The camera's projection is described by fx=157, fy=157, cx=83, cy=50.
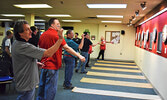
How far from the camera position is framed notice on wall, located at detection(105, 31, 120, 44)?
11750 mm

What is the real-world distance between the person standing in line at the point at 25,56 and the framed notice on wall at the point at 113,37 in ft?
34.1

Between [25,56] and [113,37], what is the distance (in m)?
10.5

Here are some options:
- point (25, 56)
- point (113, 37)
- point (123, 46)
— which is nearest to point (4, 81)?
point (25, 56)

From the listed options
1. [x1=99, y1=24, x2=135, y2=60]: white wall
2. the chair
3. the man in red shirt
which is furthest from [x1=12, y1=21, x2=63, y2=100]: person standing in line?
[x1=99, y1=24, x2=135, y2=60]: white wall

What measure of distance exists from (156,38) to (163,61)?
1386 millimetres

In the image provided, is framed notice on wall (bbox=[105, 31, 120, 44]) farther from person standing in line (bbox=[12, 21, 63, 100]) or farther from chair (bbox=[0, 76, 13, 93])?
person standing in line (bbox=[12, 21, 63, 100])

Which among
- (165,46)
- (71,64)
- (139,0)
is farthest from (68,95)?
(139,0)

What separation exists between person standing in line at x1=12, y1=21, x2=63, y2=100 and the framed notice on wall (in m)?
10.4

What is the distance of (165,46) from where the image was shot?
13.9ft

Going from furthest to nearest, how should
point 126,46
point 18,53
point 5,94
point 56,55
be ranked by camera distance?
1. point 126,46
2. point 5,94
3. point 56,55
4. point 18,53

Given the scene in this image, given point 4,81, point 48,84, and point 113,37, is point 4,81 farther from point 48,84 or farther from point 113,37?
point 113,37

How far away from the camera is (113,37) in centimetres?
1181

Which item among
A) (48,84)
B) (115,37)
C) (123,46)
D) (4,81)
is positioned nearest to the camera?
(48,84)

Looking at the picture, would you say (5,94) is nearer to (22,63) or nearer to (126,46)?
(22,63)
